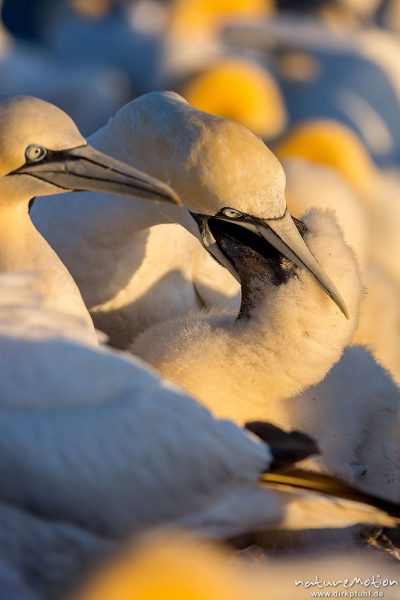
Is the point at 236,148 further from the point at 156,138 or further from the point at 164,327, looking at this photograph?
the point at 164,327

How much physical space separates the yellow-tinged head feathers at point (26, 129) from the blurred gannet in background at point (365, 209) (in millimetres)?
1048

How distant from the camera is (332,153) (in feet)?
22.2

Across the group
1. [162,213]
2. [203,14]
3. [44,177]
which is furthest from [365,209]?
[203,14]

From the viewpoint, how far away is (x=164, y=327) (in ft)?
11.9

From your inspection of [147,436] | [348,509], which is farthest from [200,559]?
[348,509]

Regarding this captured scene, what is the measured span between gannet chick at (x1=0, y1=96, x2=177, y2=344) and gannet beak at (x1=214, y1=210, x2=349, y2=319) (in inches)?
9.1

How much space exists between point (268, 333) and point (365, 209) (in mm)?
2940

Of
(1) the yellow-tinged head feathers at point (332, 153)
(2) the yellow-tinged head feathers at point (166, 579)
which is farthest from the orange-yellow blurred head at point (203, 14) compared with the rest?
(2) the yellow-tinged head feathers at point (166, 579)

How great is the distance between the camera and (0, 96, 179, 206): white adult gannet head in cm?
306

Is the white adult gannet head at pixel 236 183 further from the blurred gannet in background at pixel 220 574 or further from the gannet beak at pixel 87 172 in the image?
the blurred gannet in background at pixel 220 574

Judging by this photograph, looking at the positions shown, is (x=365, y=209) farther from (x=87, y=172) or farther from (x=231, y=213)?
(x=87, y=172)

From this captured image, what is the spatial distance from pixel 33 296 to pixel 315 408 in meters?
0.76

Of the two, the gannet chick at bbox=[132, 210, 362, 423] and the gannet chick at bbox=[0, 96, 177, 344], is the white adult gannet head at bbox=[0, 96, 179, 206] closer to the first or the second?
the gannet chick at bbox=[0, 96, 177, 344]

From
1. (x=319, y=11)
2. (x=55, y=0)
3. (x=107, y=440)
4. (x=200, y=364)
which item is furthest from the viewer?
(x=55, y=0)
